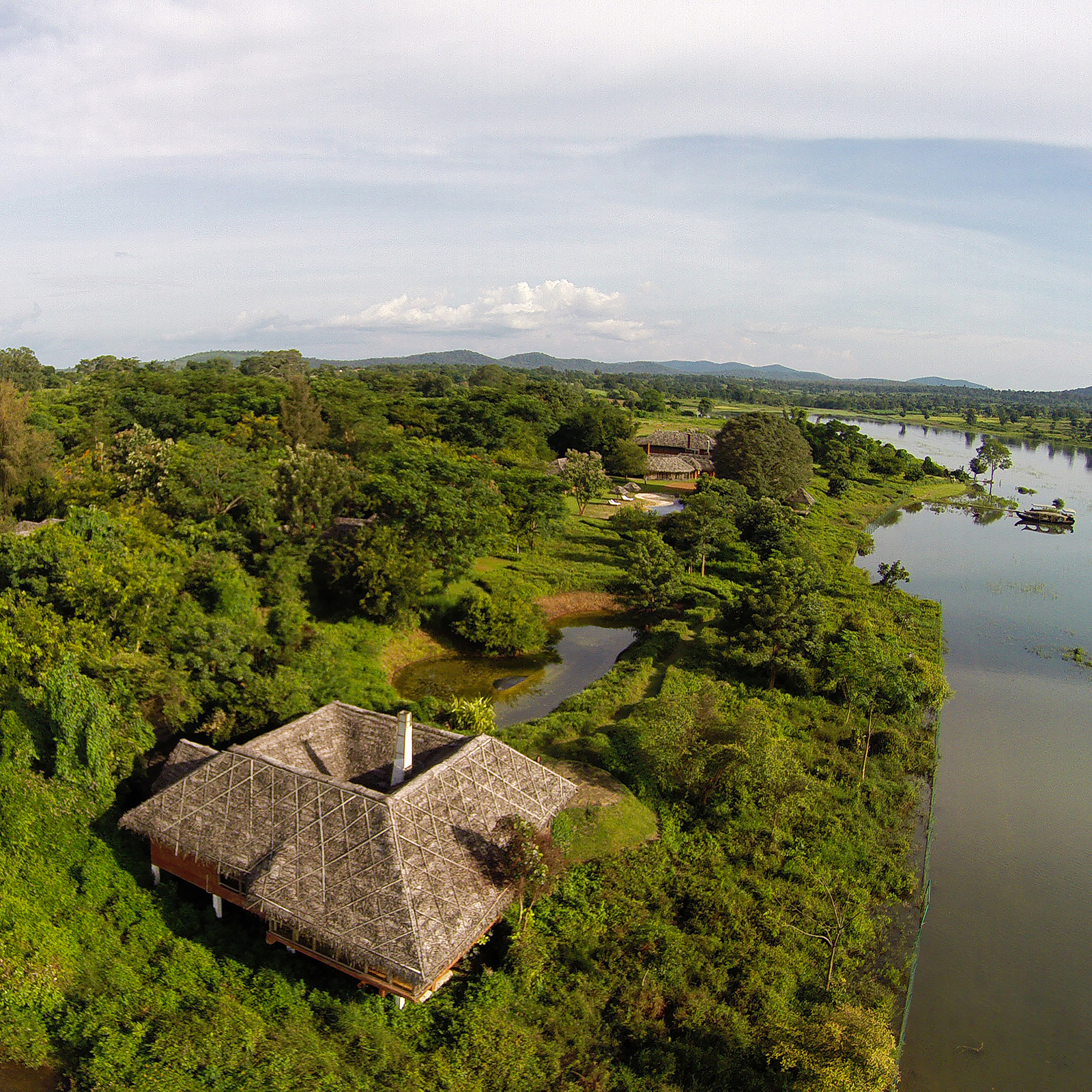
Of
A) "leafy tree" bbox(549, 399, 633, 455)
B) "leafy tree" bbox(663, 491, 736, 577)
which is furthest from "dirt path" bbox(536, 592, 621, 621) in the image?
"leafy tree" bbox(549, 399, 633, 455)

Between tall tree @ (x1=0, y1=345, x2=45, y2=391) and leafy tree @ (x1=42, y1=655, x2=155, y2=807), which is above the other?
tall tree @ (x1=0, y1=345, x2=45, y2=391)

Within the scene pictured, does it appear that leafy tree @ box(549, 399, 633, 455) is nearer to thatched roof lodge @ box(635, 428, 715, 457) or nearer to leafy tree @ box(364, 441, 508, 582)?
thatched roof lodge @ box(635, 428, 715, 457)

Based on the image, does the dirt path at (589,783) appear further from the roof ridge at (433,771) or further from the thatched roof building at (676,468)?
the thatched roof building at (676,468)

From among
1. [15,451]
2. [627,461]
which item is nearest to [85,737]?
[15,451]

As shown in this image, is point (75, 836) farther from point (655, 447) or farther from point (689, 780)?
point (655, 447)

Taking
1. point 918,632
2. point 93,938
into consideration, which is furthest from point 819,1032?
point 918,632

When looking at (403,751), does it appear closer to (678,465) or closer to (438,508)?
(438,508)
